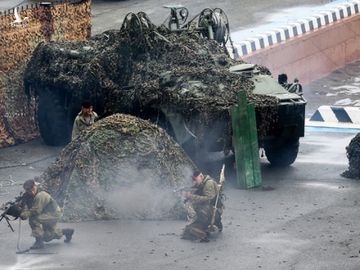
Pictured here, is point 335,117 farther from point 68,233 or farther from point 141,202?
point 68,233

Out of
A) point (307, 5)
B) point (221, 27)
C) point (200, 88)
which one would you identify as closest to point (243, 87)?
point (200, 88)

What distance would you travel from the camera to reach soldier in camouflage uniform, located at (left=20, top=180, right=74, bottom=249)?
1712cm

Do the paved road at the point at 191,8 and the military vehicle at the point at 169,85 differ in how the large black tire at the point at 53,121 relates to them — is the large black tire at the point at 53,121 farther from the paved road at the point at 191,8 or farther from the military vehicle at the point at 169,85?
the paved road at the point at 191,8

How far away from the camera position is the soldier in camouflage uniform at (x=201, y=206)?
17.6m

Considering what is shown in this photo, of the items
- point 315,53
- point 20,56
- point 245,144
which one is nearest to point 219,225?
point 245,144

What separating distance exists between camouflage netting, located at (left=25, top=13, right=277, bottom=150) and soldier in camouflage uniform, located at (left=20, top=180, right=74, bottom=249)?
167 inches

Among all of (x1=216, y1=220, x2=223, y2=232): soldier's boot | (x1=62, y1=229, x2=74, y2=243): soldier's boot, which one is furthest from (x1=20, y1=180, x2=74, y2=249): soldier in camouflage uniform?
(x1=216, y1=220, x2=223, y2=232): soldier's boot

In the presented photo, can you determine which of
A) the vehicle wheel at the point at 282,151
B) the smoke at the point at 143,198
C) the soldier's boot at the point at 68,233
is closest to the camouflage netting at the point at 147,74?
the vehicle wheel at the point at 282,151

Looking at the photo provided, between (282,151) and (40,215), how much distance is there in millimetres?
6121

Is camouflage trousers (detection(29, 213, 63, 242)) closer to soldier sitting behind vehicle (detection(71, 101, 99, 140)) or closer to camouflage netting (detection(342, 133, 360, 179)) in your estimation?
soldier sitting behind vehicle (detection(71, 101, 99, 140))

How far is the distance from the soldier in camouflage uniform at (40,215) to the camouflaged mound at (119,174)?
4.78ft

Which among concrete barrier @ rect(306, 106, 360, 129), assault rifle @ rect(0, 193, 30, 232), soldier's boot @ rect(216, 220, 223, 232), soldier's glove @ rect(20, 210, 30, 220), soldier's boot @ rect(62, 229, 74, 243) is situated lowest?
concrete barrier @ rect(306, 106, 360, 129)

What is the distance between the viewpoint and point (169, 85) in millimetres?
21703

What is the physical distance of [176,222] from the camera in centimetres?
1869
